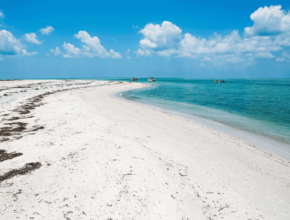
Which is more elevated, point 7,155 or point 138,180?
point 7,155

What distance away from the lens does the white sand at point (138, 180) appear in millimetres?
4332

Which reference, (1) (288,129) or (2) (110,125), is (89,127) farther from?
(1) (288,129)

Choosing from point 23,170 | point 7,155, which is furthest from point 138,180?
point 7,155

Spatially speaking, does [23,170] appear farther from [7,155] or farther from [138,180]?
[138,180]

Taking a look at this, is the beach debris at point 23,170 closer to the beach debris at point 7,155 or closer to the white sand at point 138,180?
the white sand at point 138,180

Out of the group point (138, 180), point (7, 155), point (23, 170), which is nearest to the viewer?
point (138, 180)

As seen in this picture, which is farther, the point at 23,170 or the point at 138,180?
the point at 23,170

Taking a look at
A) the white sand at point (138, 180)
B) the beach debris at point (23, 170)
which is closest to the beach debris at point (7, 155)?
the white sand at point (138, 180)

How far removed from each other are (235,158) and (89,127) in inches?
348

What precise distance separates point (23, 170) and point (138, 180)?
4116 millimetres

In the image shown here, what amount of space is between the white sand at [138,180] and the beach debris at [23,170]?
210 mm

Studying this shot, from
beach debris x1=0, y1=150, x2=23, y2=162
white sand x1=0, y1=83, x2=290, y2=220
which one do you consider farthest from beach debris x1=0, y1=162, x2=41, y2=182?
beach debris x1=0, y1=150, x2=23, y2=162

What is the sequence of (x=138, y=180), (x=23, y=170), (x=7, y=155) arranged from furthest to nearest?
(x=7, y=155)
(x=23, y=170)
(x=138, y=180)

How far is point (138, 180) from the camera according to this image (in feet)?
17.7
